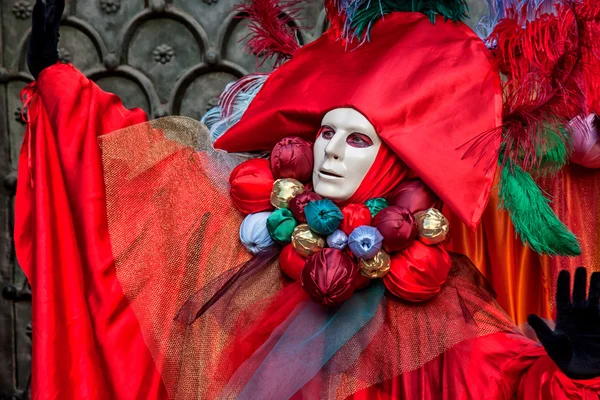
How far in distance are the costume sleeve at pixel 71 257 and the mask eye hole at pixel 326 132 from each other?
0.38 meters

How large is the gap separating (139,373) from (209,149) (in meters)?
0.40

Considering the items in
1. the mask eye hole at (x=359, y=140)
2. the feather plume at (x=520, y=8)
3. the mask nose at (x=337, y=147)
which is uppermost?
the feather plume at (x=520, y=8)

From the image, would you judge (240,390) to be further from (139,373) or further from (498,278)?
(498,278)

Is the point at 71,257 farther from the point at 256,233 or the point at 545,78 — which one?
the point at 545,78

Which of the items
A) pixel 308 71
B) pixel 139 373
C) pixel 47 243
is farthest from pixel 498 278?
pixel 47 243

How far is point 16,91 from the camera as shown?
1.80 meters

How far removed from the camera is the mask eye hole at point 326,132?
1.16 m

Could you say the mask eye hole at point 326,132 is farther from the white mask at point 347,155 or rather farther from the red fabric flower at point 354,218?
the red fabric flower at point 354,218

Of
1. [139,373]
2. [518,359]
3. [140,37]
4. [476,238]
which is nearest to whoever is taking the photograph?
[518,359]

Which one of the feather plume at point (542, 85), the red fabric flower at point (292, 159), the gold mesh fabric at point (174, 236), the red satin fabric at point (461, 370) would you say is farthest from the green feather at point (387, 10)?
the red satin fabric at point (461, 370)

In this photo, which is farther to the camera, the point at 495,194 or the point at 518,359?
the point at 495,194

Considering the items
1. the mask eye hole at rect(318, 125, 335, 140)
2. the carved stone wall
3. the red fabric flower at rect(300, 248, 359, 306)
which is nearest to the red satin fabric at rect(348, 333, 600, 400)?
the red fabric flower at rect(300, 248, 359, 306)

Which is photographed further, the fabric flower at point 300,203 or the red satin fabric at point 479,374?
the fabric flower at point 300,203

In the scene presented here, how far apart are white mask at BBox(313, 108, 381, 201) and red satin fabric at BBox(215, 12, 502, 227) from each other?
17 millimetres
